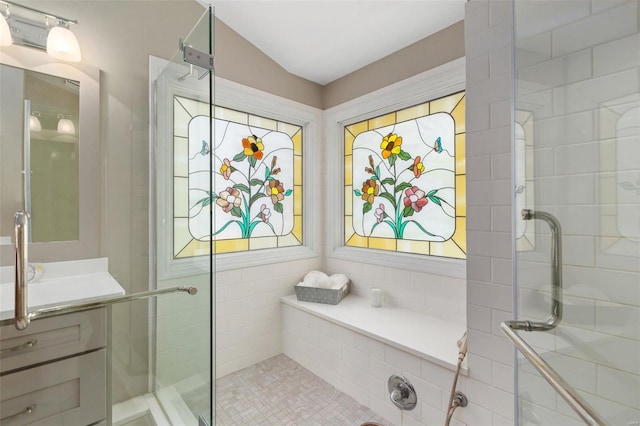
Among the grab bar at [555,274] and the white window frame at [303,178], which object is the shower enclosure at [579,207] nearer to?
the grab bar at [555,274]

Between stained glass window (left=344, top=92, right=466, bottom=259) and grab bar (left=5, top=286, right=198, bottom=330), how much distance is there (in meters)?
1.47

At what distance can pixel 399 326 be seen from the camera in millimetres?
1723

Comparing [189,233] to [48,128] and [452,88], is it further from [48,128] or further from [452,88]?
→ [452,88]

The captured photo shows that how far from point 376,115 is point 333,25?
72cm

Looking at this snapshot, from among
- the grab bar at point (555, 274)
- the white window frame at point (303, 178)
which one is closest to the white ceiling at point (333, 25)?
the white window frame at point (303, 178)

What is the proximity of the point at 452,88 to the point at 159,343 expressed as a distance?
2.28 meters

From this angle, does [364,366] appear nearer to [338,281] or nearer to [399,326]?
[399,326]

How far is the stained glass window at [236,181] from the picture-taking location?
1.35 metres

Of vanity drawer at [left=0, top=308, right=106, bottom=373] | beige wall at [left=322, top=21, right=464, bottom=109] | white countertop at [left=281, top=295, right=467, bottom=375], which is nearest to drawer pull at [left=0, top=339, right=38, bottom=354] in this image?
vanity drawer at [left=0, top=308, right=106, bottom=373]

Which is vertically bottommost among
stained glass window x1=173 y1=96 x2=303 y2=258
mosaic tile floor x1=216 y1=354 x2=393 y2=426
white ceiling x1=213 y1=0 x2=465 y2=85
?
mosaic tile floor x1=216 y1=354 x2=393 y2=426

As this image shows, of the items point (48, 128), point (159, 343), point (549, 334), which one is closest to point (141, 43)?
point (48, 128)

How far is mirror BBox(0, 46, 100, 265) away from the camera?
1.14 metres

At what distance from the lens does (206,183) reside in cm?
128

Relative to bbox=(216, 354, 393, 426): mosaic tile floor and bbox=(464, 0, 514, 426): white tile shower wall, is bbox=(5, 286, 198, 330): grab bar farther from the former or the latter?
bbox=(464, 0, 514, 426): white tile shower wall
